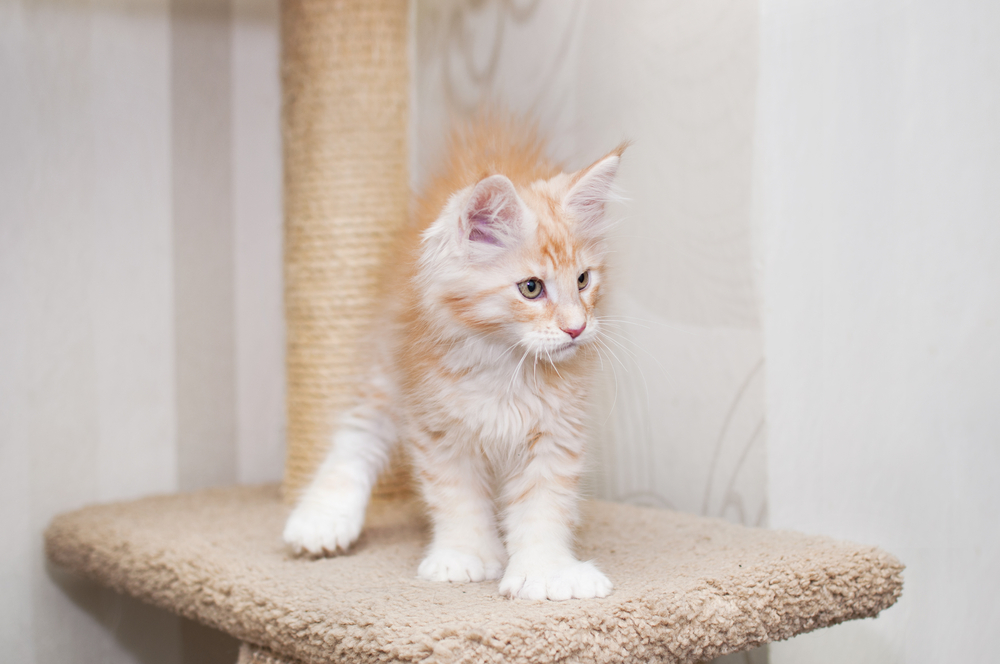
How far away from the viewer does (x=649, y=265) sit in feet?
4.18

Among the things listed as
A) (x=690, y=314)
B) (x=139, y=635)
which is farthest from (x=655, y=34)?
(x=139, y=635)

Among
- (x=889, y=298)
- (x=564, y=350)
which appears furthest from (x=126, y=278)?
(x=889, y=298)

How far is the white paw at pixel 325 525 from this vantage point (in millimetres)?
985

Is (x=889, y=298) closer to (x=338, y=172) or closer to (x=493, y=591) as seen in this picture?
(x=493, y=591)

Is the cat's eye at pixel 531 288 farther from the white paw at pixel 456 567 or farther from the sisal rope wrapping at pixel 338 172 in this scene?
the sisal rope wrapping at pixel 338 172

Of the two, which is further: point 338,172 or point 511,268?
point 338,172

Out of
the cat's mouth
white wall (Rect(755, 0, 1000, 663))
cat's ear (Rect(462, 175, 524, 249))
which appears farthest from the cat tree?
cat's ear (Rect(462, 175, 524, 249))

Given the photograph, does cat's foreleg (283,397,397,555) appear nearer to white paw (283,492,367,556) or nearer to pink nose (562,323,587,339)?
white paw (283,492,367,556)

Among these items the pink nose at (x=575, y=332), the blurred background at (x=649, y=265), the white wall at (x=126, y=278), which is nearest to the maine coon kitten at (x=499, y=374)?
the pink nose at (x=575, y=332)

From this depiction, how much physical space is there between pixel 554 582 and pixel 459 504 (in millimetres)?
210

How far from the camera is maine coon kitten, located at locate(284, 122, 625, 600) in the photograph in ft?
2.82

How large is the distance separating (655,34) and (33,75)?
3.48 ft

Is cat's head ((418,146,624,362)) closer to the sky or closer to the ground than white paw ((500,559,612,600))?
closer to the sky

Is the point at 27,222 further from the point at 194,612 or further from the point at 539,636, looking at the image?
the point at 539,636
